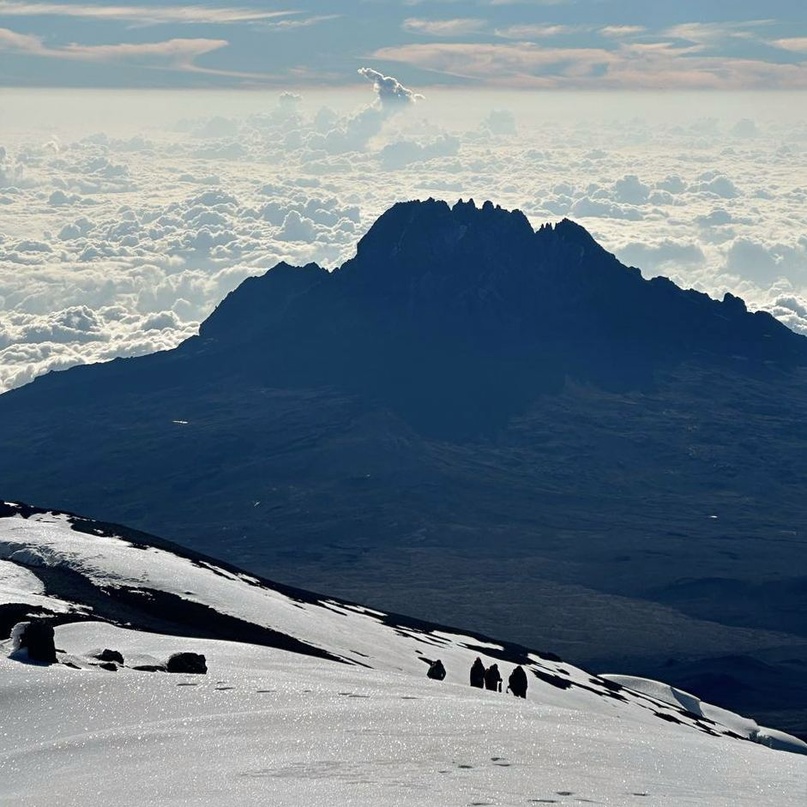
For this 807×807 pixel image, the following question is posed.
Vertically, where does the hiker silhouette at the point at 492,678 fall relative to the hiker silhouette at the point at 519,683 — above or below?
below

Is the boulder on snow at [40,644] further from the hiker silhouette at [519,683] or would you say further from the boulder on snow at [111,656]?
the hiker silhouette at [519,683]

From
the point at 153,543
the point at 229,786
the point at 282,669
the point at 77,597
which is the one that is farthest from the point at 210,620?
the point at 229,786

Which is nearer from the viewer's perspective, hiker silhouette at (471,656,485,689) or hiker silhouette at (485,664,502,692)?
hiker silhouette at (471,656,485,689)

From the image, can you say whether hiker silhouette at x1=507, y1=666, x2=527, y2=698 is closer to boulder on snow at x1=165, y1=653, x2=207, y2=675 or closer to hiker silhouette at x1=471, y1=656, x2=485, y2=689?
hiker silhouette at x1=471, y1=656, x2=485, y2=689

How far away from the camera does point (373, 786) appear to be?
42.9 metres

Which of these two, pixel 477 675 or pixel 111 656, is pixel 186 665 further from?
pixel 477 675

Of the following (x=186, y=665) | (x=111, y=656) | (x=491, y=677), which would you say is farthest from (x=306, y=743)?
(x=491, y=677)

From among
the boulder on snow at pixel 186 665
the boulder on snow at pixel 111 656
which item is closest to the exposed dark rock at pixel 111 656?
the boulder on snow at pixel 111 656

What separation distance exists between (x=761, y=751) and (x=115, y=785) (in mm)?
26119

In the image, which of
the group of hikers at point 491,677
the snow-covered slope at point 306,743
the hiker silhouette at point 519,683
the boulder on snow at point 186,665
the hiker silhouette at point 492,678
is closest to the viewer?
the snow-covered slope at point 306,743

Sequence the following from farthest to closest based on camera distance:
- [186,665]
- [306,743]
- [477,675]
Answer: [477,675], [186,665], [306,743]

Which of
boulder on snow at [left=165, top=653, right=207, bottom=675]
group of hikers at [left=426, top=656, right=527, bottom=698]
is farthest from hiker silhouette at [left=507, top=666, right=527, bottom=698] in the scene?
boulder on snow at [left=165, top=653, right=207, bottom=675]

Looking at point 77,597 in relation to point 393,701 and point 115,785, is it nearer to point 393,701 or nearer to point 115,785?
point 393,701

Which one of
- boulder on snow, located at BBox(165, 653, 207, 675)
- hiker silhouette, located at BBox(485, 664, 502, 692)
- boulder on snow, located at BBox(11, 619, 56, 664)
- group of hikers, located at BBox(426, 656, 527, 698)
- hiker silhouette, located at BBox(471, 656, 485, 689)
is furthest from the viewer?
hiker silhouette, located at BBox(485, 664, 502, 692)
